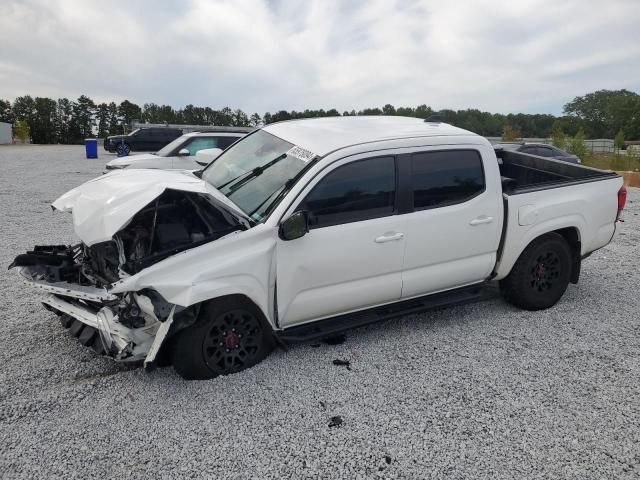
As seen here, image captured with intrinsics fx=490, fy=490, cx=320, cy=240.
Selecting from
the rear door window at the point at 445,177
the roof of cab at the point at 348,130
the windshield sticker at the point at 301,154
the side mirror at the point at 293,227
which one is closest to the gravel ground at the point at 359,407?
the side mirror at the point at 293,227

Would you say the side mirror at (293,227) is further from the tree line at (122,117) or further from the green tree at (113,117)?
the green tree at (113,117)

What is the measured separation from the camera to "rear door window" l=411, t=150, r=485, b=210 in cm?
414

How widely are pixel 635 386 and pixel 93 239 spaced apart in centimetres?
409

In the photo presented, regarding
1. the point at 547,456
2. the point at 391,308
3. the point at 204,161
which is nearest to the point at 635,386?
the point at 547,456

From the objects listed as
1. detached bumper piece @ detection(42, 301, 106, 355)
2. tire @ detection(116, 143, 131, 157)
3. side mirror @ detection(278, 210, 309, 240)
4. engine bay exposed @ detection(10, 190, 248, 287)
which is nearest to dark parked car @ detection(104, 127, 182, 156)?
tire @ detection(116, 143, 131, 157)

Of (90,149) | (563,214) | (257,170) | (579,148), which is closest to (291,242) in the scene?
(257,170)

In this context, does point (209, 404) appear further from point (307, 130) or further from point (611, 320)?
point (611, 320)

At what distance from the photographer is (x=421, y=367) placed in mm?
3867

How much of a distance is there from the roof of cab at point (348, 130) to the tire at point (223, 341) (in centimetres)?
139

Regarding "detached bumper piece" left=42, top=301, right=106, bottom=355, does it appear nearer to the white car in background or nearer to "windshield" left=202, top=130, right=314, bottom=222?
"windshield" left=202, top=130, right=314, bottom=222

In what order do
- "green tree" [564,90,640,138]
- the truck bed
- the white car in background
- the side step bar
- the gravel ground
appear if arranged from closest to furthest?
the gravel ground
the side step bar
the truck bed
the white car in background
"green tree" [564,90,640,138]

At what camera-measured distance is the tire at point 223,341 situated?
3447mm

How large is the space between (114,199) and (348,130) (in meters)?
2.02

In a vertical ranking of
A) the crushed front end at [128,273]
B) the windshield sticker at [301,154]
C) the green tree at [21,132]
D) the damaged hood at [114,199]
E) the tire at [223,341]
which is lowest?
the tire at [223,341]
